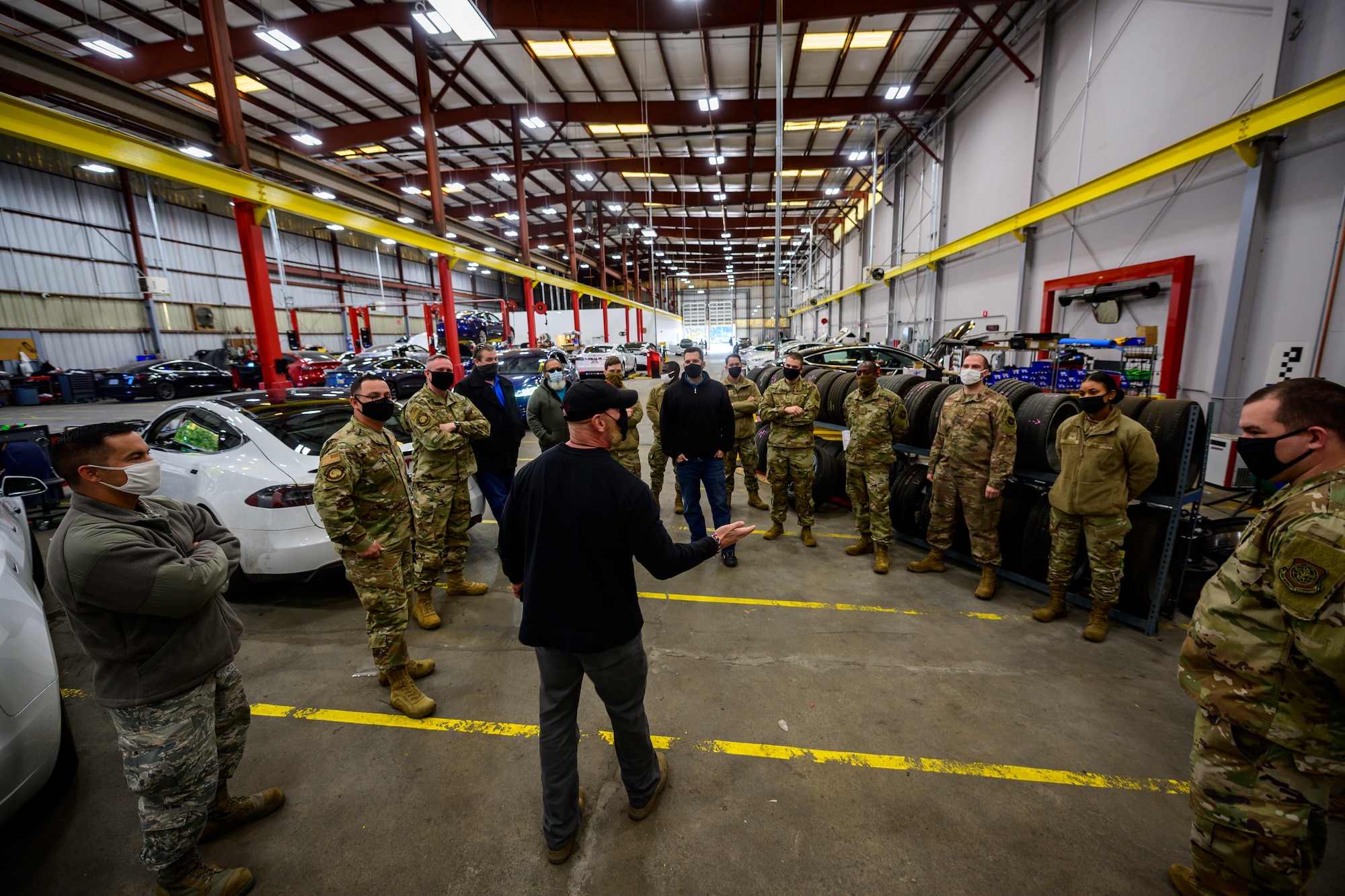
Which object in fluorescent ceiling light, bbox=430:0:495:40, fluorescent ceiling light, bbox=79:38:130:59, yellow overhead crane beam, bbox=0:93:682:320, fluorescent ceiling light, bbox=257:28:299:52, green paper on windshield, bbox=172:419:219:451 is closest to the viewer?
green paper on windshield, bbox=172:419:219:451

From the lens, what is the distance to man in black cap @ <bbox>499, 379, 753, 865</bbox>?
1.85 metres

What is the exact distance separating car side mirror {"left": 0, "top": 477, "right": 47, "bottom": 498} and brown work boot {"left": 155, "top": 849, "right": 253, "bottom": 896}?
10.6 feet

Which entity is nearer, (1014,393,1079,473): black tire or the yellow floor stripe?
the yellow floor stripe

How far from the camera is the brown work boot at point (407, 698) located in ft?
9.58

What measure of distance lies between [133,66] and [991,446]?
61.0 feet

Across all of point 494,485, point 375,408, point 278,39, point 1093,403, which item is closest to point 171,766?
point 375,408

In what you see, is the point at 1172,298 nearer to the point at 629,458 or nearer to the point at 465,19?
the point at 629,458

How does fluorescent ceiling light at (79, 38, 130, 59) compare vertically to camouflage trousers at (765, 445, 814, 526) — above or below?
above

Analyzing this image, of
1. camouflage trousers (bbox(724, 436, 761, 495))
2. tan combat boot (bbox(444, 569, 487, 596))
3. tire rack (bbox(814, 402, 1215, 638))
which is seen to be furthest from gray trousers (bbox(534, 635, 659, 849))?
camouflage trousers (bbox(724, 436, 761, 495))

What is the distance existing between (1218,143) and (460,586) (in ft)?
34.9

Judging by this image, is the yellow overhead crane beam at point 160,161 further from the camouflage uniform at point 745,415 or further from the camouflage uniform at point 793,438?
the camouflage uniform at point 793,438

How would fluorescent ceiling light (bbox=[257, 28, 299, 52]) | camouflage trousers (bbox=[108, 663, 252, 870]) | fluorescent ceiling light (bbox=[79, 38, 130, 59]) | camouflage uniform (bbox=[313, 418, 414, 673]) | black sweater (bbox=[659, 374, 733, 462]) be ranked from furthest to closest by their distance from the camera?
fluorescent ceiling light (bbox=[79, 38, 130, 59])
fluorescent ceiling light (bbox=[257, 28, 299, 52])
black sweater (bbox=[659, 374, 733, 462])
camouflage uniform (bbox=[313, 418, 414, 673])
camouflage trousers (bbox=[108, 663, 252, 870])

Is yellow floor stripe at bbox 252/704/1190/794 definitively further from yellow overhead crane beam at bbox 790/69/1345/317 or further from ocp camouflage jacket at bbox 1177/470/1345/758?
yellow overhead crane beam at bbox 790/69/1345/317

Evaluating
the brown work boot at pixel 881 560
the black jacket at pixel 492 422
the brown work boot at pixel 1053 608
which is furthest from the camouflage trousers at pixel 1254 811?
the black jacket at pixel 492 422
